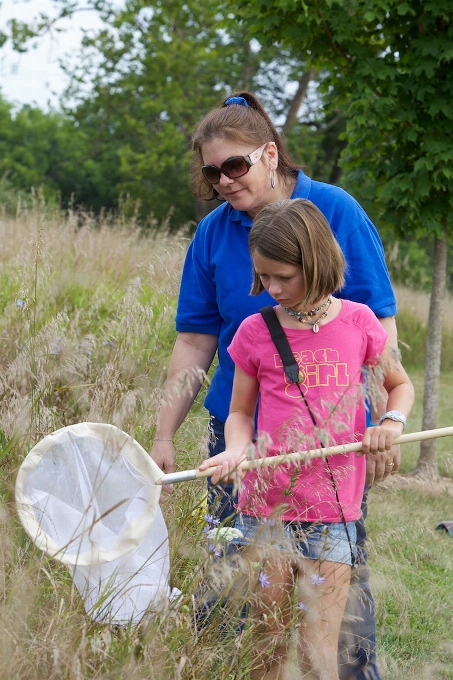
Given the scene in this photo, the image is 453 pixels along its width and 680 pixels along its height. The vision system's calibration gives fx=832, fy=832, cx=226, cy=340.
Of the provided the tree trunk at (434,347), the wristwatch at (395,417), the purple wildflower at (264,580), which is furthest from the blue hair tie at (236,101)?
the tree trunk at (434,347)

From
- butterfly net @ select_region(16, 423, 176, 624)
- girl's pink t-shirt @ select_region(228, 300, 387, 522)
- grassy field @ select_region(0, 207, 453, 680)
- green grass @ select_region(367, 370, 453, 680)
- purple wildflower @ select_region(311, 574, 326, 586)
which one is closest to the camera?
grassy field @ select_region(0, 207, 453, 680)

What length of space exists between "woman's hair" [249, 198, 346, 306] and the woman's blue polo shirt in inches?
9.5

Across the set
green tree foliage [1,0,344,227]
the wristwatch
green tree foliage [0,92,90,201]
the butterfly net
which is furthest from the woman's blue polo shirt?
green tree foliage [0,92,90,201]

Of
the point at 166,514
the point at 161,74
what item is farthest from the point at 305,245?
the point at 161,74

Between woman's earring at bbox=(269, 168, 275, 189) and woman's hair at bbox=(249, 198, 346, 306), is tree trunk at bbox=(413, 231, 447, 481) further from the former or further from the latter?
woman's hair at bbox=(249, 198, 346, 306)

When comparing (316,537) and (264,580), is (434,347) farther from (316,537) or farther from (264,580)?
(264,580)

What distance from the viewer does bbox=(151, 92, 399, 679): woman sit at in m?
2.67

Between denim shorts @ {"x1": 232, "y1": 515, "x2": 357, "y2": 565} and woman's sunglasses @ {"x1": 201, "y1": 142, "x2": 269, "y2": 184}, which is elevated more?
woman's sunglasses @ {"x1": 201, "y1": 142, "x2": 269, "y2": 184}

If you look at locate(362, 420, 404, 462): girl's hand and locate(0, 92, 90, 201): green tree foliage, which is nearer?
locate(362, 420, 404, 462): girl's hand

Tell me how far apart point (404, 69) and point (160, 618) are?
5.28 m

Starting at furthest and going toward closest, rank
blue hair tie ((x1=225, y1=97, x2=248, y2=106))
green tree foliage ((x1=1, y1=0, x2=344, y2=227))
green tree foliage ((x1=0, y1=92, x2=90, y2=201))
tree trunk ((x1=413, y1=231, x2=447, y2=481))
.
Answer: green tree foliage ((x1=0, y1=92, x2=90, y2=201))
green tree foliage ((x1=1, y1=0, x2=344, y2=227))
tree trunk ((x1=413, y1=231, x2=447, y2=481))
blue hair tie ((x1=225, y1=97, x2=248, y2=106))

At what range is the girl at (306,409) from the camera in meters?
2.32

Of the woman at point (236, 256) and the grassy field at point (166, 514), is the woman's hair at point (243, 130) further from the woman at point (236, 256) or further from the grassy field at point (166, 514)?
the grassy field at point (166, 514)

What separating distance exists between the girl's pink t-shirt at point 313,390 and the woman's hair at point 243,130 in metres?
0.61
